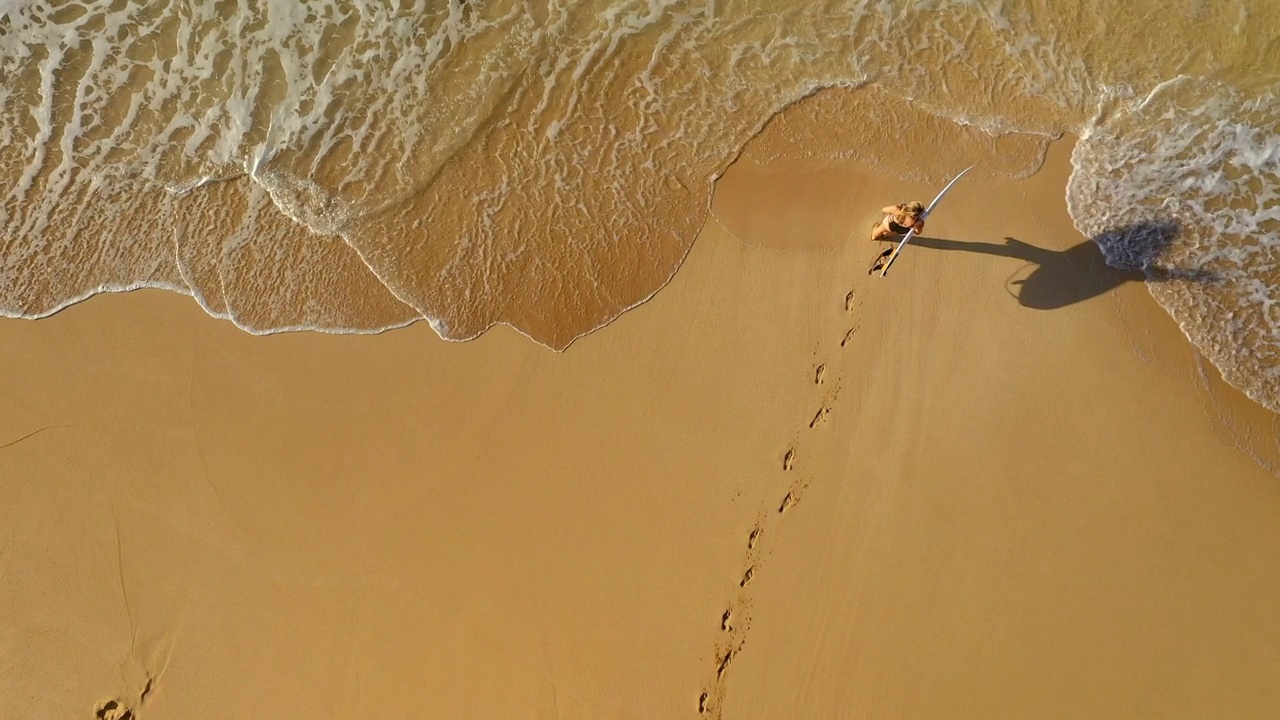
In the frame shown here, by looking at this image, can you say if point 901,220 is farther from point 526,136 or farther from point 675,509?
point 526,136

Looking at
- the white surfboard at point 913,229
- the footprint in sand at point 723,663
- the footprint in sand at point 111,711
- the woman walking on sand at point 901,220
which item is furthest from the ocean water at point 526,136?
the footprint in sand at point 111,711

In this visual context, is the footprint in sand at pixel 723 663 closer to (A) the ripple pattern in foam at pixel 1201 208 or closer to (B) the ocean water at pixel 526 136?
(B) the ocean water at pixel 526 136

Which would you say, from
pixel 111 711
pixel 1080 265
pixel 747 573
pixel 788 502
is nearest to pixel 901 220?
pixel 1080 265

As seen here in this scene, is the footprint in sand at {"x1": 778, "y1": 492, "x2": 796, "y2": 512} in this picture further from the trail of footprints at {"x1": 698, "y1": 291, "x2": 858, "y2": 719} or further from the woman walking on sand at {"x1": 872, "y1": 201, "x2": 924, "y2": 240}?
the woman walking on sand at {"x1": 872, "y1": 201, "x2": 924, "y2": 240}

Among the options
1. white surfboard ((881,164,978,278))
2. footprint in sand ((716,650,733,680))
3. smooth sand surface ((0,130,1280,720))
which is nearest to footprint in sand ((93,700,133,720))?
smooth sand surface ((0,130,1280,720))

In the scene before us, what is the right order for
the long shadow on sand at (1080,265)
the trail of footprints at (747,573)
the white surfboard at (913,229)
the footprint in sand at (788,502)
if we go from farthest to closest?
the long shadow on sand at (1080,265) < the footprint in sand at (788,502) < the trail of footprints at (747,573) < the white surfboard at (913,229)
